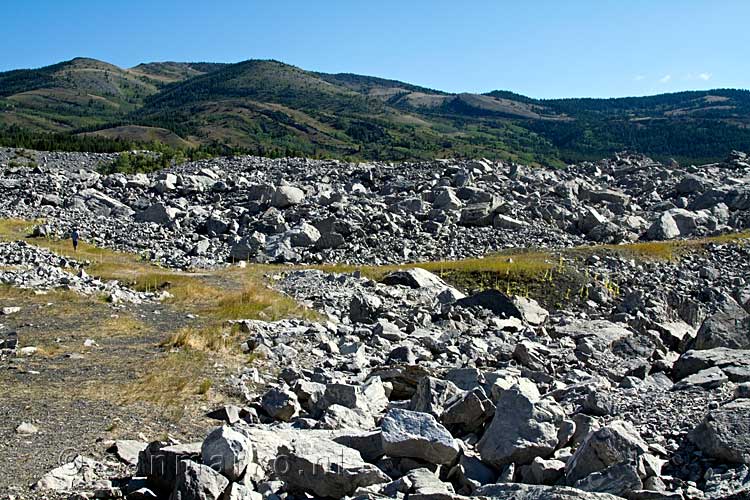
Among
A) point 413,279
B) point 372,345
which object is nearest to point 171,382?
point 372,345

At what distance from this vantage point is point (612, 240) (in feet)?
117

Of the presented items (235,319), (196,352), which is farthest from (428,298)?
(196,352)

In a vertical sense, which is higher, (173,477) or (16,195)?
(16,195)

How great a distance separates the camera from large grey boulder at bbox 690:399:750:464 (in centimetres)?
759

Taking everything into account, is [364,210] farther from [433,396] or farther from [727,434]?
[727,434]

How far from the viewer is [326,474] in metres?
7.64

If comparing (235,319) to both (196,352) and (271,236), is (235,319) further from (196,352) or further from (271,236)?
(271,236)

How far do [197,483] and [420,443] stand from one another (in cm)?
283

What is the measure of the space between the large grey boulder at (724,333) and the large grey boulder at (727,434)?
24.7 ft

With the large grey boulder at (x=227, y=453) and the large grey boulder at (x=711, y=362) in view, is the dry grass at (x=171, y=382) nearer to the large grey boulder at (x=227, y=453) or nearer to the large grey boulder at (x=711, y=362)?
the large grey boulder at (x=227, y=453)

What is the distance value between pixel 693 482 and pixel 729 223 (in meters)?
35.6

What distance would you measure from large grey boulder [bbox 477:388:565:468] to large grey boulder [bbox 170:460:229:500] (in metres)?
3.48

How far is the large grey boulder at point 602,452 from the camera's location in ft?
24.5

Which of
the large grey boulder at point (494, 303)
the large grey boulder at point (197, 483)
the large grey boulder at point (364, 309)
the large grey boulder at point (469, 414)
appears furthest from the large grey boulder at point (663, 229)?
the large grey boulder at point (197, 483)
